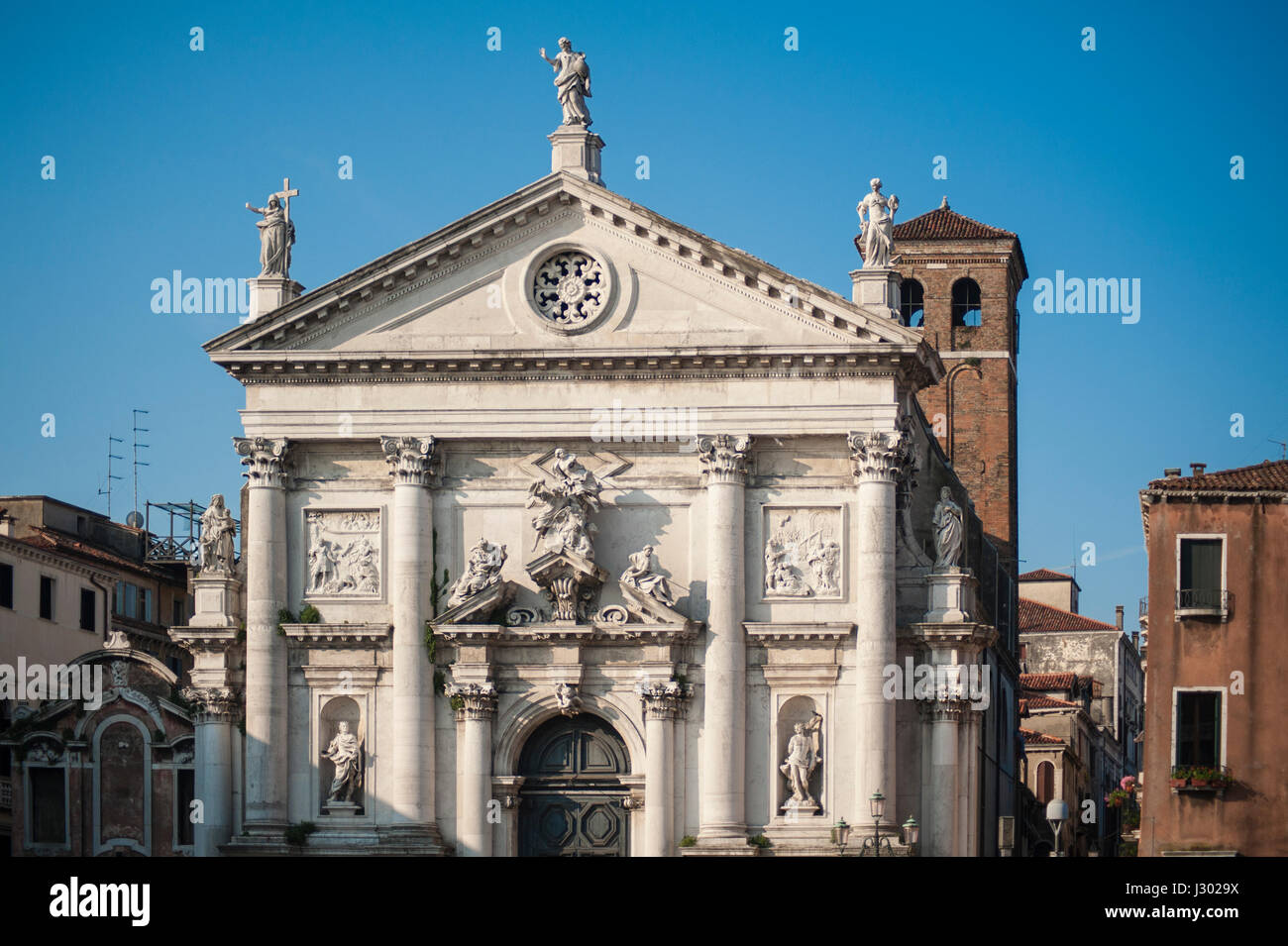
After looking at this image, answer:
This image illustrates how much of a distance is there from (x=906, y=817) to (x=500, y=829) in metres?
7.42

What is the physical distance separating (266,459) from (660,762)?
936 cm

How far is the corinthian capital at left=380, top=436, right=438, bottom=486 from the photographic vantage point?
5141cm

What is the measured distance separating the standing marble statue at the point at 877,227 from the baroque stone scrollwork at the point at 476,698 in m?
10.5

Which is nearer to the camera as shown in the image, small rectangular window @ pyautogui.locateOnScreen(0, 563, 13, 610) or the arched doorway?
the arched doorway

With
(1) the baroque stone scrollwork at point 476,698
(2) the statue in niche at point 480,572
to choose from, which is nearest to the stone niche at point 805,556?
(2) the statue in niche at point 480,572

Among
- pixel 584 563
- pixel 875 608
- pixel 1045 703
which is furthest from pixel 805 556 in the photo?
pixel 1045 703

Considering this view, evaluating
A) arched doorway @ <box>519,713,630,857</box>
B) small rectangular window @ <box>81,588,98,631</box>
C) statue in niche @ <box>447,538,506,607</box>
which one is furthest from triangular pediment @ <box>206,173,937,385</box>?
small rectangular window @ <box>81,588,98,631</box>

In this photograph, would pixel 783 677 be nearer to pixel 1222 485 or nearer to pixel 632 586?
pixel 632 586

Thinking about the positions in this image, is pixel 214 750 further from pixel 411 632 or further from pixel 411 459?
pixel 411 459

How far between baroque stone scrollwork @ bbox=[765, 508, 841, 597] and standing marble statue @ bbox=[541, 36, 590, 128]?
8357mm

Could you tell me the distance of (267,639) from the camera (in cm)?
5153

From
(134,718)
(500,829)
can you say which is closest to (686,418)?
(500,829)

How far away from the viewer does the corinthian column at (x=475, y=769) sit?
5044 centimetres

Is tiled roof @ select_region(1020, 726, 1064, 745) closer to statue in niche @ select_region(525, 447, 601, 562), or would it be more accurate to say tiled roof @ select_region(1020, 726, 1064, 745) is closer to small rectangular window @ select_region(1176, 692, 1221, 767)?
small rectangular window @ select_region(1176, 692, 1221, 767)
